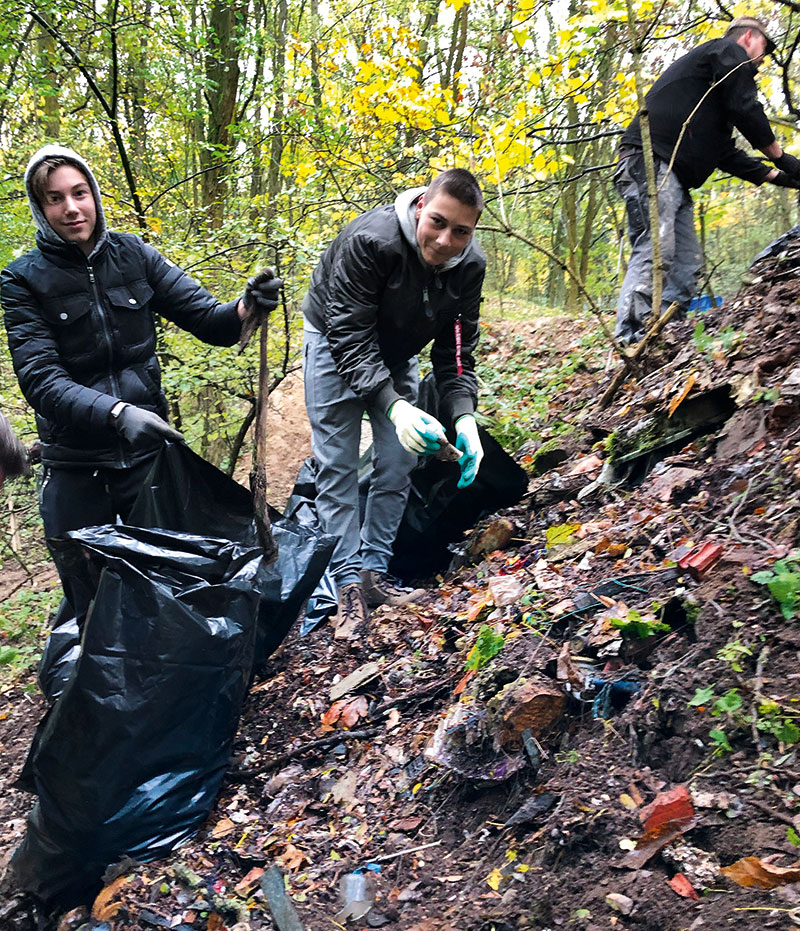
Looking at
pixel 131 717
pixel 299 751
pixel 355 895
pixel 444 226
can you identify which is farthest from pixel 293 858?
pixel 444 226

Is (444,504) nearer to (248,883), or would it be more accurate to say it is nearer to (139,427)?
(139,427)

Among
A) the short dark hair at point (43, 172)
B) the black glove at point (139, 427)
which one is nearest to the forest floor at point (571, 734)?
the black glove at point (139, 427)

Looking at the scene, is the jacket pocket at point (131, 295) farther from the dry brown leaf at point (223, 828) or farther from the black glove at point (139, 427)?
the dry brown leaf at point (223, 828)

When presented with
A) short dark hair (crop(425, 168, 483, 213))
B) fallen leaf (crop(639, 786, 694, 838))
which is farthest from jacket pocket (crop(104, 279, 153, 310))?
fallen leaf (crop(639, 786, 694, 838))

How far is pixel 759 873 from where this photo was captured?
1.25 meters

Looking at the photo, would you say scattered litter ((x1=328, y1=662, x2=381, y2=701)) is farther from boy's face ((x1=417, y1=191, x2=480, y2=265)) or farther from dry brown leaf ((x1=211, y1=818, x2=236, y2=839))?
boy's face ((x1=417, y1=191, x2=480, y2=265))

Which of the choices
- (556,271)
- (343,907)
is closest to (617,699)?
(343,907)

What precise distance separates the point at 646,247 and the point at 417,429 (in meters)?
2.12

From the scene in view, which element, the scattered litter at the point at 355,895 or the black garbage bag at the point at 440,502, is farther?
the black garbage bag at the point at 440,502

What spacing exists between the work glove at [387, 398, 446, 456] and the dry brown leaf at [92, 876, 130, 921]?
63.5 inches

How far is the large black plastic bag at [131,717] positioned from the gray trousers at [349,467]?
40.0 inches

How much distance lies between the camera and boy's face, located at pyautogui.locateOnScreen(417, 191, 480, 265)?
2479mm

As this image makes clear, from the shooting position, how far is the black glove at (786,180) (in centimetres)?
397

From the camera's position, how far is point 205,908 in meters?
1.77
